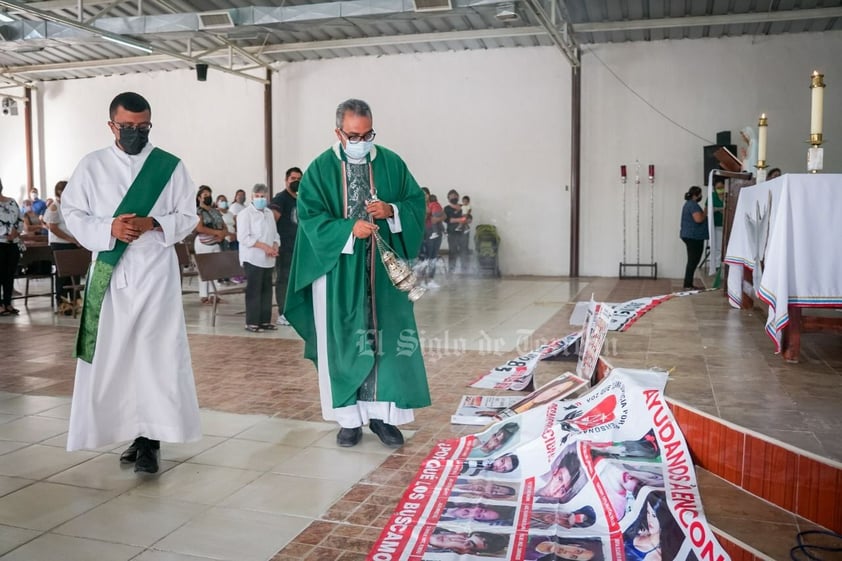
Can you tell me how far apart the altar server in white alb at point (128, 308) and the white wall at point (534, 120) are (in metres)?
11.4

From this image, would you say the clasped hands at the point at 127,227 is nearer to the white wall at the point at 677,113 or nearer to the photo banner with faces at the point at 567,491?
the photo banner with faces at the point at 567,491

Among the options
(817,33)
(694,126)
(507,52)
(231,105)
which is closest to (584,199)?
(694,126)

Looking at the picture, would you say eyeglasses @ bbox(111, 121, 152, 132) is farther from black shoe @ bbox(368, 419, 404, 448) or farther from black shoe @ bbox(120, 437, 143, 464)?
black shoe @ bbox(368, 419, 404, 448)

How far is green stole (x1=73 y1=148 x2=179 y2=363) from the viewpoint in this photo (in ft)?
10.8

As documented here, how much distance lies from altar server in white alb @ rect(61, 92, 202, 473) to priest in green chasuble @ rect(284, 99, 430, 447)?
68cm

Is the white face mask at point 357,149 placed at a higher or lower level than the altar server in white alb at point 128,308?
higher

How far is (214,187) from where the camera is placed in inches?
645

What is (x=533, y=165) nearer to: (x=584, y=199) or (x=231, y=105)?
(x=584, y=199)

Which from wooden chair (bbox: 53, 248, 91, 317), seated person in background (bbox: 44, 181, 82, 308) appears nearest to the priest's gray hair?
wooden chair (bbox: 53, 248, 91, 317)

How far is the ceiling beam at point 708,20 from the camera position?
1155 cm

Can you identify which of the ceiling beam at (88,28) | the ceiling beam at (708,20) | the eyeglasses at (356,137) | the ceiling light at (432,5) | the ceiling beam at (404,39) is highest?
the ceiling beam at (404,39)

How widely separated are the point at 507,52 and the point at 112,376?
1219cm

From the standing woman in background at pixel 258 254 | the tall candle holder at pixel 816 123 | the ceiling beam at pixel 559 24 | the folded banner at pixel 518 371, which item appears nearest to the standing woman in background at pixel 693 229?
the ceiling beam at pixel 559 24

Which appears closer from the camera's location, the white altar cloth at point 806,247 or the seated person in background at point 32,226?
the white altar cloth at point 806,247
